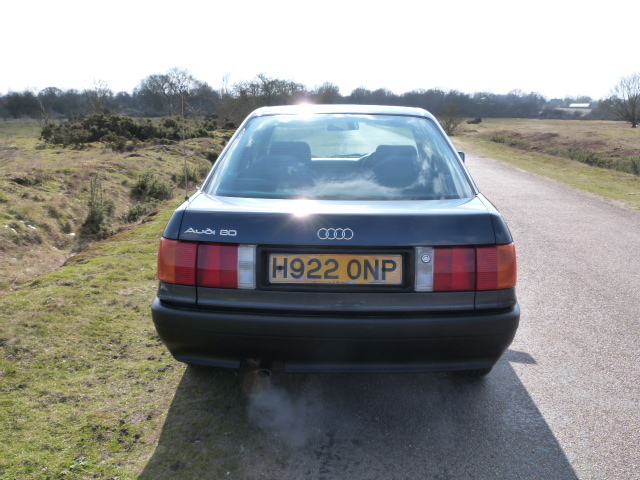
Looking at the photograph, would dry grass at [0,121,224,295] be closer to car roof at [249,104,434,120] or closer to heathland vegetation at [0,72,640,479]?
heathland vegetation at [0,72,640,479]

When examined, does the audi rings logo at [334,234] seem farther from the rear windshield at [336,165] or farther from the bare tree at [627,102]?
the bare tree at [627,102]

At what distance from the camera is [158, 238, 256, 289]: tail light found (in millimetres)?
2457

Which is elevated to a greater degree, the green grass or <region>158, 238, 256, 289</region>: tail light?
<region>158, 238, 256, 289</region>: tail light

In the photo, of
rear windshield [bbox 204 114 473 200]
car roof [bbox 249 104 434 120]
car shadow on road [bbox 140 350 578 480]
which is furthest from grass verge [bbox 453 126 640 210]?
car shadow on road [bbox 140 350 578 480]

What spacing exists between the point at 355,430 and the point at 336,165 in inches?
59.2

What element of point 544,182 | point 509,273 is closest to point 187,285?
point 509,273

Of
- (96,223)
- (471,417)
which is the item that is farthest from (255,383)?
(96,223)

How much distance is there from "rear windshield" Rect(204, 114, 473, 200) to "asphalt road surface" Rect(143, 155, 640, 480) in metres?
1.13

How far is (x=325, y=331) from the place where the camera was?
7.95 feet

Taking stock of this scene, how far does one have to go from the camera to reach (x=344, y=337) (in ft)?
7.97

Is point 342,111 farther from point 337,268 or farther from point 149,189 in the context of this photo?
point 149,189

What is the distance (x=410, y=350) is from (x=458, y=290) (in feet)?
1.16

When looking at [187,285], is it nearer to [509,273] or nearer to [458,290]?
[458,290]

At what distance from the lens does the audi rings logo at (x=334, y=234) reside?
7.86 feet
